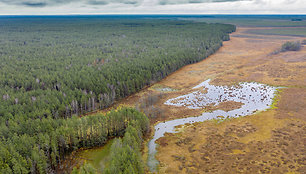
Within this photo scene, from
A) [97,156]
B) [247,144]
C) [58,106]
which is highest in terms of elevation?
[58,106]

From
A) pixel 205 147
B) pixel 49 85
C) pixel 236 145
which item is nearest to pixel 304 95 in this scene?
pixel 236 145

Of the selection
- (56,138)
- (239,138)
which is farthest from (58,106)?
(239,138)

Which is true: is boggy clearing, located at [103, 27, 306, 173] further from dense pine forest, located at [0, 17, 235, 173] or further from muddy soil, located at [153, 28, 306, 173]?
dense pine forest, located at [0, 17, 235, 173]

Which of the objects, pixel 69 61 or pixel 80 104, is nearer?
pixel 80 104

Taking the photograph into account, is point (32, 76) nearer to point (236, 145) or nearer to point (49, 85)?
point (49, 85)

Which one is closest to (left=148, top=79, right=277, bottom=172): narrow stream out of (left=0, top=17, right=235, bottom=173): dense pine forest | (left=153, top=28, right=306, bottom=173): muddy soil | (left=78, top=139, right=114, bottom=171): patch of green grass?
(left=153, top=28, right=306, bottom=173): muddy soil

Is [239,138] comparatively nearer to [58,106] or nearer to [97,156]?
[97,156]

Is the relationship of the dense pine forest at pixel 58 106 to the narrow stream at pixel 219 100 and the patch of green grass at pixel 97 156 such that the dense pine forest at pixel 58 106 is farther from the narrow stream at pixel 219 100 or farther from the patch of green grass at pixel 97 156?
the narrow stream at pixel 219 100
